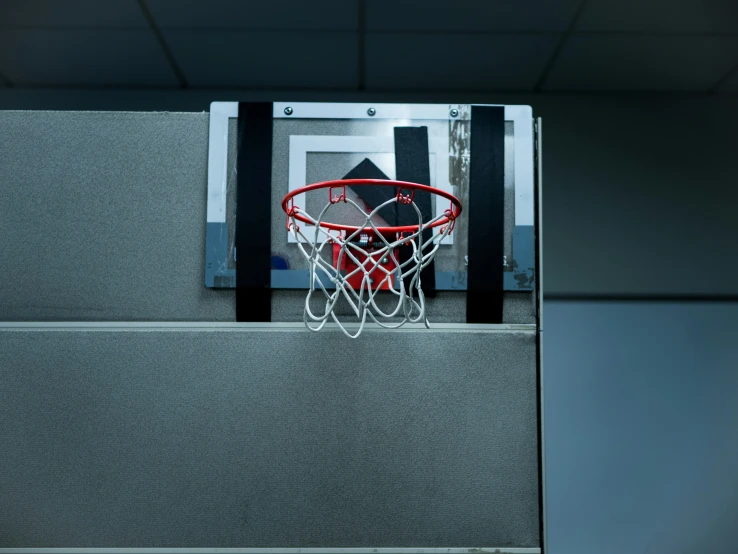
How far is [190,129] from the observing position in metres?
1.12

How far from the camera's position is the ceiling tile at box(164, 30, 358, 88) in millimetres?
2192

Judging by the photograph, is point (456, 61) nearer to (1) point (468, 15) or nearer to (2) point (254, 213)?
(1) point (468, 15)

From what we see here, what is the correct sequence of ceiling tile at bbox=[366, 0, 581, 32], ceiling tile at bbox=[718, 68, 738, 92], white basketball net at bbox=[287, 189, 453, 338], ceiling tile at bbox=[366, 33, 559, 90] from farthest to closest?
ceiling tile at bbox=[718, 68, 738, 92] → ceiling tile at bbox=[366, 33, 559, 90] → ceiling tile at bbox=[366, 0, 581, 32] → white basketball net at bbox=[287, 189, 453, 338]

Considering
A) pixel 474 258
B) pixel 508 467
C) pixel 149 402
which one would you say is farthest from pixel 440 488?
pixel 149 402

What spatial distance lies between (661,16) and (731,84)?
725 mm

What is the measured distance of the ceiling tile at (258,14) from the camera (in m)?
1.99

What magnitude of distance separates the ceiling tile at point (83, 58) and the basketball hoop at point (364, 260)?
1617mm

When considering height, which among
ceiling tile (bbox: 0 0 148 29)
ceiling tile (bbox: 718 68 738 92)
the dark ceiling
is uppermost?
ceiling tile (bbox: 0 0 148 29)

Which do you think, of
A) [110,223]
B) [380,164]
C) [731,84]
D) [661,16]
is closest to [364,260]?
[380,164]

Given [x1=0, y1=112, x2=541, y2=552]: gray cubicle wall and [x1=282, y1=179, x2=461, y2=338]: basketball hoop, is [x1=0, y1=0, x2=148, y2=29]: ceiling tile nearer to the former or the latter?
[x1=0, y1=112, x2=541, y2=552]: gray cubicle wall

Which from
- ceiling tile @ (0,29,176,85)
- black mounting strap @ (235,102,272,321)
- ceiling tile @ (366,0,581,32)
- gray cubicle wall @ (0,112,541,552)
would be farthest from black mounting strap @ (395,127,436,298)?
ceiling tile @ (0,29,176,85)

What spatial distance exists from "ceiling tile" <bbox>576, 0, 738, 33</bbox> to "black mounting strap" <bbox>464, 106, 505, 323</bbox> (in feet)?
3.95

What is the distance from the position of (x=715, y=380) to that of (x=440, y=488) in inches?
73.9

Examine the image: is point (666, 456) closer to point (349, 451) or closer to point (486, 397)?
point (486, 397)
